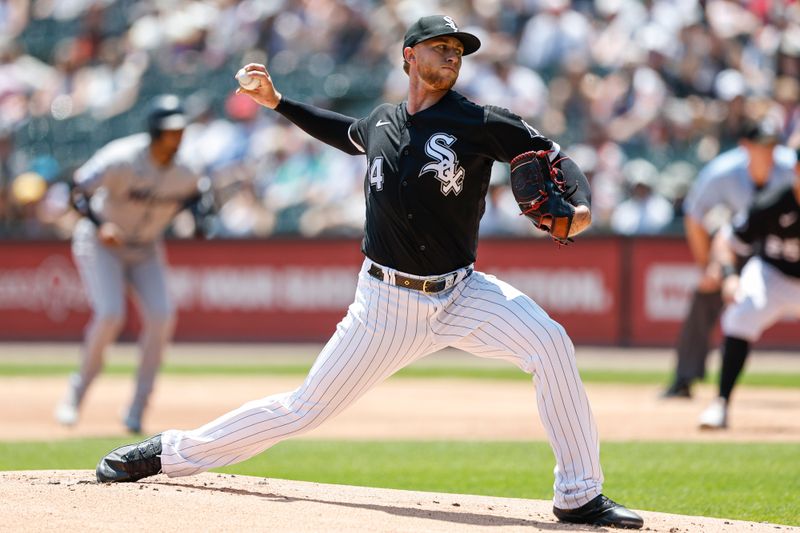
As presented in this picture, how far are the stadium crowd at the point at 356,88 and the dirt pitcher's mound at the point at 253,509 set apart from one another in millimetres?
11360

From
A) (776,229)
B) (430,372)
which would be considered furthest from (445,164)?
(430,372)

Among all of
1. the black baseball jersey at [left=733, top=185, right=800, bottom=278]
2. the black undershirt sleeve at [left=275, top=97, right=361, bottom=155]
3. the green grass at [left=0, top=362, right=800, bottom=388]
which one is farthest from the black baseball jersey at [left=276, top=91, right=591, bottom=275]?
the green grass at [left=0, top=362, right=800, bottom=388]

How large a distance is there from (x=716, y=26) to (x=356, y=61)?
18.6ft

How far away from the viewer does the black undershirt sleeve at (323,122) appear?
6.08 metres

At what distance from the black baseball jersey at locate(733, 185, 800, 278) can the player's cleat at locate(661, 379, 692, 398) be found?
2557 mm

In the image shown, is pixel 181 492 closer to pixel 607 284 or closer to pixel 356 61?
pixel 607 284

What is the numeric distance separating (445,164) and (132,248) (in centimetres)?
515

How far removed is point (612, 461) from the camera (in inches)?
337

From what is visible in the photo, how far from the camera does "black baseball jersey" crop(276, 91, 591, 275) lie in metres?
5.49

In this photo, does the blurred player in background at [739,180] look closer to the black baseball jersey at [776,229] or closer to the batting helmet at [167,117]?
the black baseball jersey at [776,229]

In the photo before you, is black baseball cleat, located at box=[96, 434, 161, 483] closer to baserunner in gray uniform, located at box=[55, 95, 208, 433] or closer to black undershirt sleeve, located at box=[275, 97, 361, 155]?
black undershirt sleeve, located at box=[275, 97, 361, 155]

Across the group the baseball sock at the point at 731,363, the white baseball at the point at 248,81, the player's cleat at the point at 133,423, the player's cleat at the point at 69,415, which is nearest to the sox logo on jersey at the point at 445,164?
the white baseball at the point at 248,81

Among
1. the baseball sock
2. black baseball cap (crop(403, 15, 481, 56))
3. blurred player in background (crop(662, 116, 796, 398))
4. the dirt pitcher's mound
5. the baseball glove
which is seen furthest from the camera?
blurred player in background (crop(662, 116, 796, 398))

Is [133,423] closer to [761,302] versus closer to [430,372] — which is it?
[761,302]
